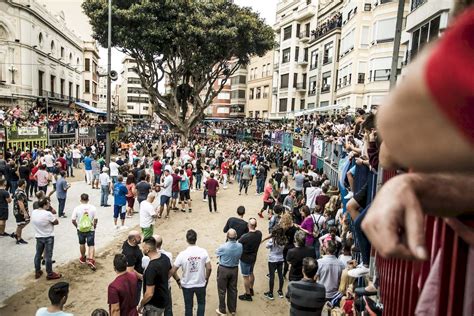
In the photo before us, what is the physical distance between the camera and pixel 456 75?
27.2 inches

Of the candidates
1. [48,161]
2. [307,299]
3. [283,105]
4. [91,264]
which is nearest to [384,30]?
[283,105]

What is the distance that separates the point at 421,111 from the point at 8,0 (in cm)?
4013

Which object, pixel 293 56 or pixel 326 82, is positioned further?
pixel 293 56

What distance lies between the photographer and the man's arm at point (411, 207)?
842 mm

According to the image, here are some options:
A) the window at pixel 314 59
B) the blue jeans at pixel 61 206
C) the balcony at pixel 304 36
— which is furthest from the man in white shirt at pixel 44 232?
the balcony at pixel 304 36

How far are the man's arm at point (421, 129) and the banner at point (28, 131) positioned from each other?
22.1m

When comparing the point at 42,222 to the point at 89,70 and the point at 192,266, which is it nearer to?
the point at 192,266

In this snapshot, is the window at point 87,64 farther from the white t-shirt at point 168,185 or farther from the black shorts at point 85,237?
the black shorts at point 85,237

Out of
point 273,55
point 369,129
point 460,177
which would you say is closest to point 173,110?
point 273,55

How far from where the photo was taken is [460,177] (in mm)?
898

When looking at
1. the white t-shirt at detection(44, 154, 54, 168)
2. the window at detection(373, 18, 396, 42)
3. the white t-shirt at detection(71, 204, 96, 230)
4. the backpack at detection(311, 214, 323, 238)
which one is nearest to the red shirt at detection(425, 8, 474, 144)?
the backpack at detection(311, 214, 323, 238)

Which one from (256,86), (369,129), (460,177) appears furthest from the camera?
(256,86)

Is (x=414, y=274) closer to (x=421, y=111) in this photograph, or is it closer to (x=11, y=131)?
(x=421, y=111)

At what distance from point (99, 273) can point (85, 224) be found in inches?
48.7
